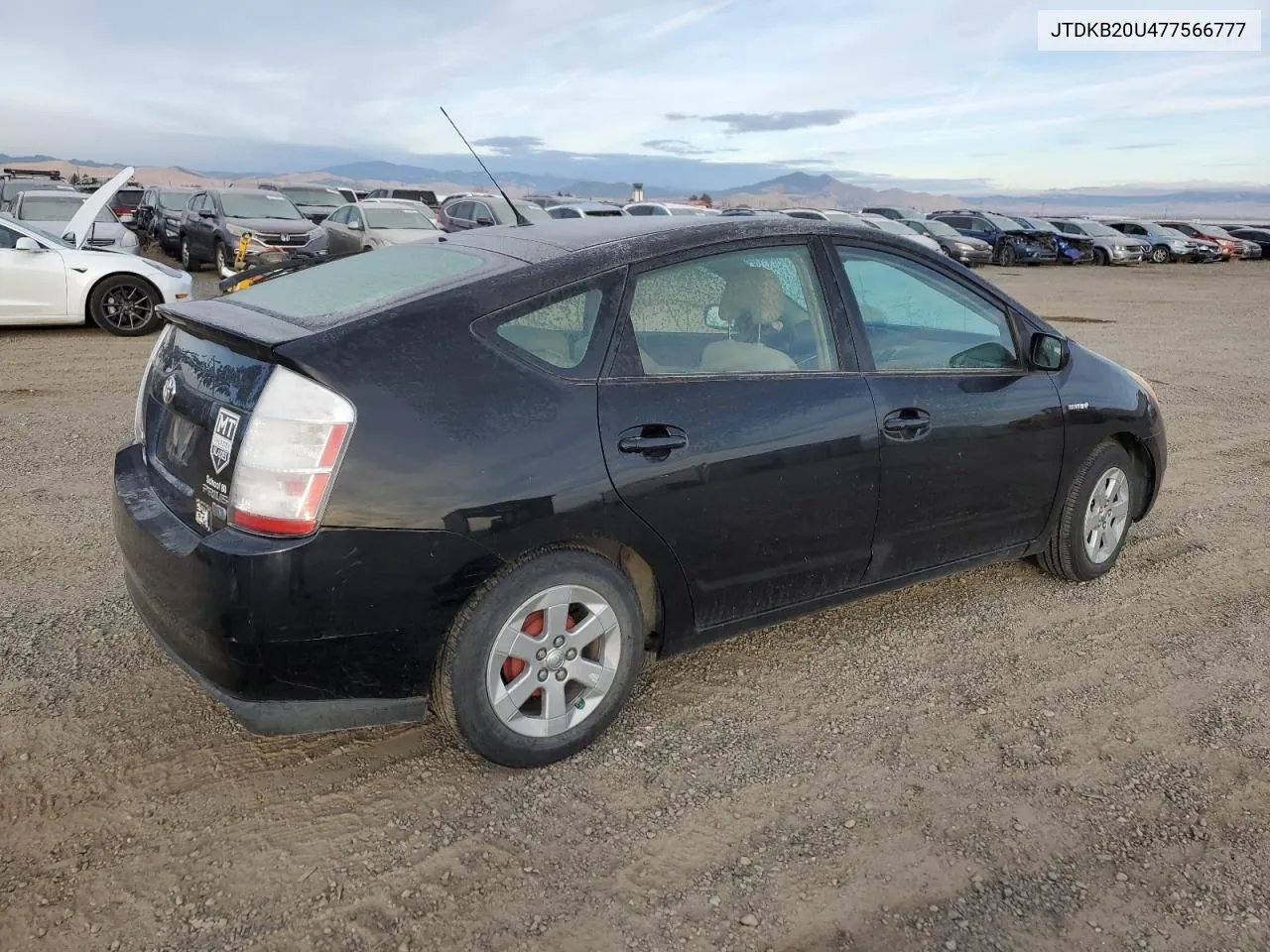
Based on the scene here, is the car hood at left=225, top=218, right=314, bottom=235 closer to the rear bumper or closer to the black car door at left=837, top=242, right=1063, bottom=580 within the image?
the black car door at left=837, top=242, right=1063, bottom=580

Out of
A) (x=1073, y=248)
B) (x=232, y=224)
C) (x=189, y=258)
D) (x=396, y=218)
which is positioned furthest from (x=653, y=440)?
(x=1073, y=248)

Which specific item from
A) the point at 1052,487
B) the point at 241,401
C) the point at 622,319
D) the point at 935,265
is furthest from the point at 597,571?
the point at 1052,487

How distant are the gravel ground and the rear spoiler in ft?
4.13

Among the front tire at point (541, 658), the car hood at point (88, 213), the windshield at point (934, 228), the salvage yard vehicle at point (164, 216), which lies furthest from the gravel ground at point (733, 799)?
the windshield at point (934, 228)

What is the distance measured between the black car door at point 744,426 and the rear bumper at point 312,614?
0.64 metres

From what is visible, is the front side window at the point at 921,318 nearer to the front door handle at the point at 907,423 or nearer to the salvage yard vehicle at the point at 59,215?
the front door handle at the point at 907,423

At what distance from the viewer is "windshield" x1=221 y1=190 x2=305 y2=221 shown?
60.7ft

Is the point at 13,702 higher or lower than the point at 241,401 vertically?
lower

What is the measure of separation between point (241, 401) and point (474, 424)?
0.62 meters

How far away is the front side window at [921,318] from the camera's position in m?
3.65

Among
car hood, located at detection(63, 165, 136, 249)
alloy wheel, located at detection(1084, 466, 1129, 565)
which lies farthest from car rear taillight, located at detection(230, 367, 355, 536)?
car hood, located at detection(63, 165, 136, 249)

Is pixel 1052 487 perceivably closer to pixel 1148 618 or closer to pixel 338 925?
pixel 1148 618

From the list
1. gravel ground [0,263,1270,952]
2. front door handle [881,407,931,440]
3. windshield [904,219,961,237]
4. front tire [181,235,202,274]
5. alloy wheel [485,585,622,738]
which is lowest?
front tire [181,235,202,274]

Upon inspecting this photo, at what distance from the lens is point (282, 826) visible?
276 centimetres
